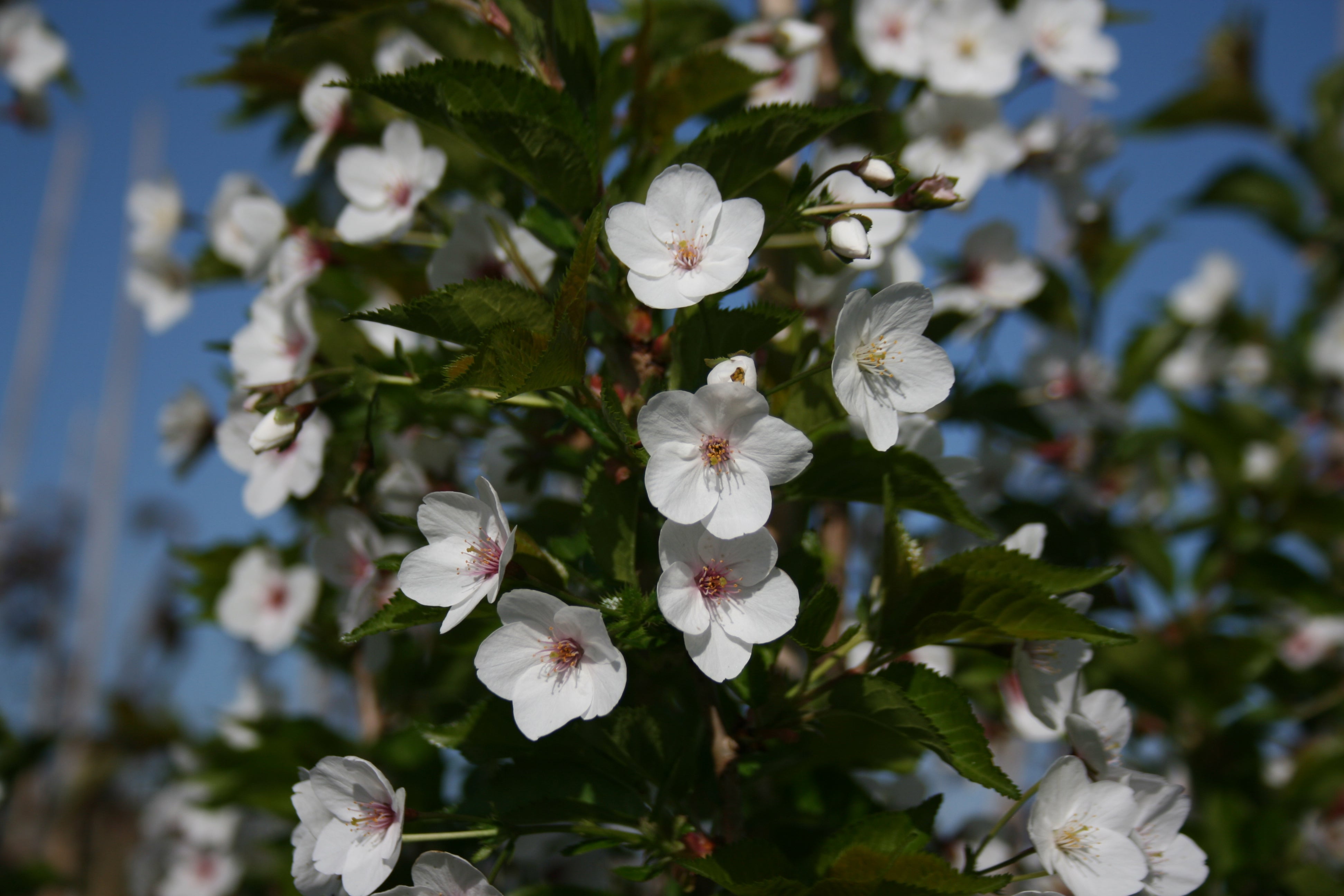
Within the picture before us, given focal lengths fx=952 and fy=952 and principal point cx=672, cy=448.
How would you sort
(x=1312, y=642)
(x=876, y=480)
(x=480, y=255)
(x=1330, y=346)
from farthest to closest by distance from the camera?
(x=1330, y=346) → (x=1312, y=642) → (x=480, y=255) → (x=876, y=480)

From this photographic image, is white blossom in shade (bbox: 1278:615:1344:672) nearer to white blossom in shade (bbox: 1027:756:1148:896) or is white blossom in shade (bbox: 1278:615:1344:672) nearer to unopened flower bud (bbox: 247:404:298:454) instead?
white blossom in shade (bbox: 1027:756:1148:896)

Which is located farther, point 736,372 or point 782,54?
point 782,54

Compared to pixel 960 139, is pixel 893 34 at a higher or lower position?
higher

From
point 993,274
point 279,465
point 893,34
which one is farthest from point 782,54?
point 279,465

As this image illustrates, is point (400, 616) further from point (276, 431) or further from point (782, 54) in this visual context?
point (782, 54)

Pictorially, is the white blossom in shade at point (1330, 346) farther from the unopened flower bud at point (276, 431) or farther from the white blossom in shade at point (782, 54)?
the unopened flower bud at point (276, 431)

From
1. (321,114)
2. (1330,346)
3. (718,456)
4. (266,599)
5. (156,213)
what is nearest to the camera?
(718,456)

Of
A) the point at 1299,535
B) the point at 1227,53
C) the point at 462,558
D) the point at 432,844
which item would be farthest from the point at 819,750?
the point at 1227,53
